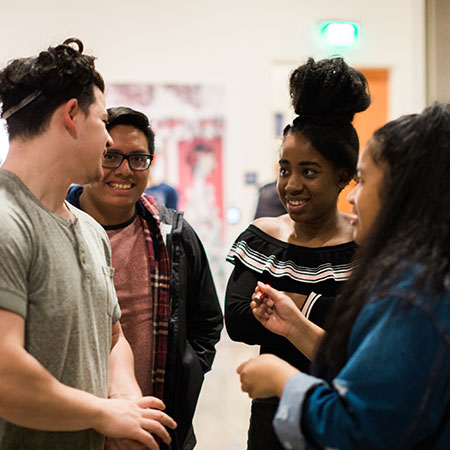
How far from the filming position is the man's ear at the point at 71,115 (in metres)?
1.29

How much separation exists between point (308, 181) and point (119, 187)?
0.69 metres

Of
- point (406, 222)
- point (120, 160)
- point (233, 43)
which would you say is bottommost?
point (406, 222)

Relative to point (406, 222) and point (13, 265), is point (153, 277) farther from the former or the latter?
point (406, 222)

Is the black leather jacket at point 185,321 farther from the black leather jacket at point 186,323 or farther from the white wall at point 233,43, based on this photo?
the white wall at point 233,43

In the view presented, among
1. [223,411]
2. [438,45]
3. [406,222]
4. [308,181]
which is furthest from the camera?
[223,411]

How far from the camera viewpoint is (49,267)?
1193mm

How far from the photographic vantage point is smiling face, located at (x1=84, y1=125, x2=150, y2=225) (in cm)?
191

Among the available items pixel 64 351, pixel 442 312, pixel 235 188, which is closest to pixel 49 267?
pixel 64 351

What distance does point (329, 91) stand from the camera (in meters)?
1.69

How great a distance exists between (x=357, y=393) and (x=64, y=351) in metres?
0.67

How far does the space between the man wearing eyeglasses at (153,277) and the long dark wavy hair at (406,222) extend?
840 millimetres

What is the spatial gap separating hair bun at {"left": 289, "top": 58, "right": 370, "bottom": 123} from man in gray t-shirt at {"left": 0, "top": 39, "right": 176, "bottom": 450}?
668mm

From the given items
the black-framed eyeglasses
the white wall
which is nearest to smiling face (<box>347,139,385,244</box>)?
the black-framed eyeglasses

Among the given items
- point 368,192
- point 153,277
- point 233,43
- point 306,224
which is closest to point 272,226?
point 306,224
